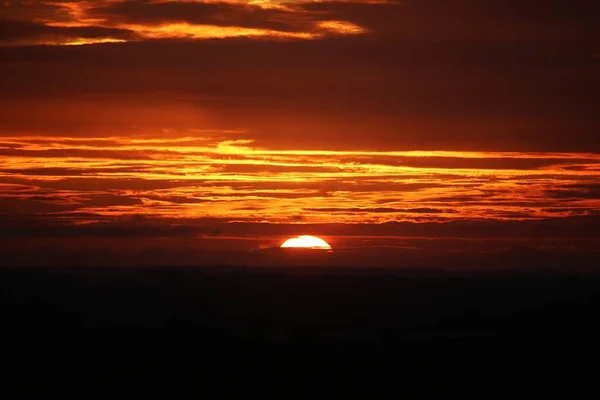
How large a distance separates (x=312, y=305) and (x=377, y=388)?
236 ft

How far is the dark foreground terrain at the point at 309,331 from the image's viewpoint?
53094mm

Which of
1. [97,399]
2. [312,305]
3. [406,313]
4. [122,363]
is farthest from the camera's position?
[312,305]

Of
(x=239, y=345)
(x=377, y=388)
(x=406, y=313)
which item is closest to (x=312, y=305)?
(x=406, y=313)

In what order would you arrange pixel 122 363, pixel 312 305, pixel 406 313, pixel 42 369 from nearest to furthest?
pixel 42 369 → pixel 122 363 → pixel 406 313 → pixel 312 305

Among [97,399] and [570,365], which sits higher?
[570,365]

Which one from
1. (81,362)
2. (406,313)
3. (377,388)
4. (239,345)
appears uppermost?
(406,313)

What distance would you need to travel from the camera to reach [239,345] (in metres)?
64.9

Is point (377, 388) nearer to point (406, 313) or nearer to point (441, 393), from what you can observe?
point (441, 393)

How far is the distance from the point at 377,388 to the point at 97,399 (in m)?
12.6

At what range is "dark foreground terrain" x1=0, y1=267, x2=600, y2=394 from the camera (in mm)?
53094

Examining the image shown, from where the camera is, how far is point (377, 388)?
48500 mm

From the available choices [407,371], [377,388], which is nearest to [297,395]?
[377,388]

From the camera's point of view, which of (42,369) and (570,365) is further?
(570,365)

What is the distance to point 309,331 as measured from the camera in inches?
2594
